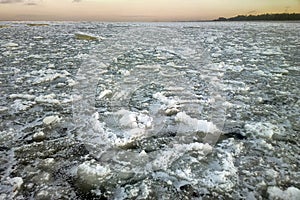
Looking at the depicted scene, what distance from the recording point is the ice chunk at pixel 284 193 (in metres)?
2.05

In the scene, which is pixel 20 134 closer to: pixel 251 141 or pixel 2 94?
pixel 2 94

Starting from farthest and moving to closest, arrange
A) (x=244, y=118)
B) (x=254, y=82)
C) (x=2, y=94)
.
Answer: (x=254, y=82), (x=2, y=94), (x=244, y=118)

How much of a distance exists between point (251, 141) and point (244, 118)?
2.29 ft

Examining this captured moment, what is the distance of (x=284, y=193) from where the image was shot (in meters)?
2.10

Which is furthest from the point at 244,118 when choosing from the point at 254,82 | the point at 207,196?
the point at 254,82

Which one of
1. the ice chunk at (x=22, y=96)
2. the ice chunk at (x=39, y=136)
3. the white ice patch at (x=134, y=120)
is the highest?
the ice chunk at (x=22, y=96)

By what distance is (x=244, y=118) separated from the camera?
11.8 ft

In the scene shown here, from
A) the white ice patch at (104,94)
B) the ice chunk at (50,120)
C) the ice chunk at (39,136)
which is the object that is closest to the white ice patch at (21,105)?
the ice chunk at (50,120)

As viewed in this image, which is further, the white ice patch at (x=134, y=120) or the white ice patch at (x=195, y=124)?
the white ice patch at (x=134, y=120)

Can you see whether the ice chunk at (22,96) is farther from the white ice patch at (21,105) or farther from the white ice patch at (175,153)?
the white ice patch at (175,153)

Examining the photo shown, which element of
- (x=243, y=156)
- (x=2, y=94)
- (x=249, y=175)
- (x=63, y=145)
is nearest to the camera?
(x=249, y=175)

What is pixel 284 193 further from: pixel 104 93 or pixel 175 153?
pixel 104 93

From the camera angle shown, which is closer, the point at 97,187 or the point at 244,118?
the point at 97,187

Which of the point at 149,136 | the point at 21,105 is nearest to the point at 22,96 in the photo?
the point at 21,105
